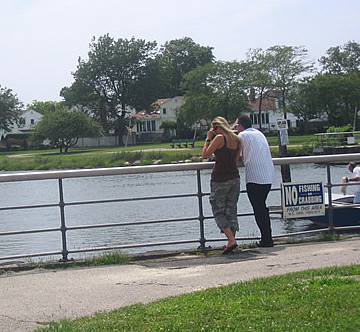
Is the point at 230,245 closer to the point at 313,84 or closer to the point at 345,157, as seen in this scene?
the point at 345,157

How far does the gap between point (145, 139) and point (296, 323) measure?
102878 mm

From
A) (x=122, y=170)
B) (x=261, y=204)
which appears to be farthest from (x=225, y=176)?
(x=122, y=170)

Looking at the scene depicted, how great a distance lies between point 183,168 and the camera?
9648mm

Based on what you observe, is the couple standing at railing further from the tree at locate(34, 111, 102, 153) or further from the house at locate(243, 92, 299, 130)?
the house at locate(243, 92, 299, 130)

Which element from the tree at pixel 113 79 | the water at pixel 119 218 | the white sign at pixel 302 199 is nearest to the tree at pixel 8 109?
the tree at pixel 113 79

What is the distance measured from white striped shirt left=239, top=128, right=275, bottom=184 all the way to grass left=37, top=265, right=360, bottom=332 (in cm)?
288

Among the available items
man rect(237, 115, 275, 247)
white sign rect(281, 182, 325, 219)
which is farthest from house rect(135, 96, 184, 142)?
man rect(237, 115, 275, 247)

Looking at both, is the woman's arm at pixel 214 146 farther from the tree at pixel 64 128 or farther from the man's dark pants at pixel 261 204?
the tree at pixel 64 128

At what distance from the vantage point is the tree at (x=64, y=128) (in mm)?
92250

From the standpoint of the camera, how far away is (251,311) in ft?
18.8

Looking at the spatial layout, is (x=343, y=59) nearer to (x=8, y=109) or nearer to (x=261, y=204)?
(x=8, y=109)

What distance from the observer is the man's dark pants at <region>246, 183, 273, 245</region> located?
31.8 feet

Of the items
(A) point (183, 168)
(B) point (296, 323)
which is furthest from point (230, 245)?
(B) point (296, 323)

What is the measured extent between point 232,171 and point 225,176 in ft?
0.36
